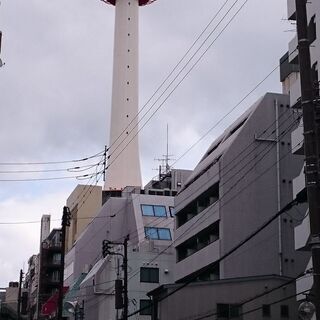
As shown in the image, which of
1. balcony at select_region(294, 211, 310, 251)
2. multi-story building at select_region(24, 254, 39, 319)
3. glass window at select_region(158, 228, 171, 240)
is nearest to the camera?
balcony at select_region(294, 211, 310, 251)

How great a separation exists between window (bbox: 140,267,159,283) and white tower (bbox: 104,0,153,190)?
4294cm

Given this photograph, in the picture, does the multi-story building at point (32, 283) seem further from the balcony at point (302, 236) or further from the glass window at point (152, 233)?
the balcony at point (302, 236)

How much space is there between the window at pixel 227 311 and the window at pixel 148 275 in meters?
19.3

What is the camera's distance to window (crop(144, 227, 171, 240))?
249 ft

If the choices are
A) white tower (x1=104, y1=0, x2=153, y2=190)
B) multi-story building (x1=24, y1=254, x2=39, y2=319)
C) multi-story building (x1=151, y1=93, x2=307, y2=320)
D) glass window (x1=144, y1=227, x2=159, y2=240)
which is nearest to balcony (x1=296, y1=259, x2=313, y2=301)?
multi-story building (x1=151, y1=93, x2=307, y2=320)

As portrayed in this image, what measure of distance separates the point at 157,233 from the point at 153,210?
3.54 m

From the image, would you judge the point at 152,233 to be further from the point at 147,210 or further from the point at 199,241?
the point at 199,241

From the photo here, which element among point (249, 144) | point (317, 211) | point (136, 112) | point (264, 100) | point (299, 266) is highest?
point (136, 112)

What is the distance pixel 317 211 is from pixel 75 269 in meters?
80.5

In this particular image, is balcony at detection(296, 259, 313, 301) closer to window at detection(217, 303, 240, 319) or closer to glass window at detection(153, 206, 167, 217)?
window at detection(217, 303, 240, 319)

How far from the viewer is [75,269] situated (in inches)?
3637

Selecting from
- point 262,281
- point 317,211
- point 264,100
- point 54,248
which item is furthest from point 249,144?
point 54,248

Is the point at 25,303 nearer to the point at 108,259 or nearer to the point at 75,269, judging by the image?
the point at 75,269

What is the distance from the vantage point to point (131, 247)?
68312 mm
